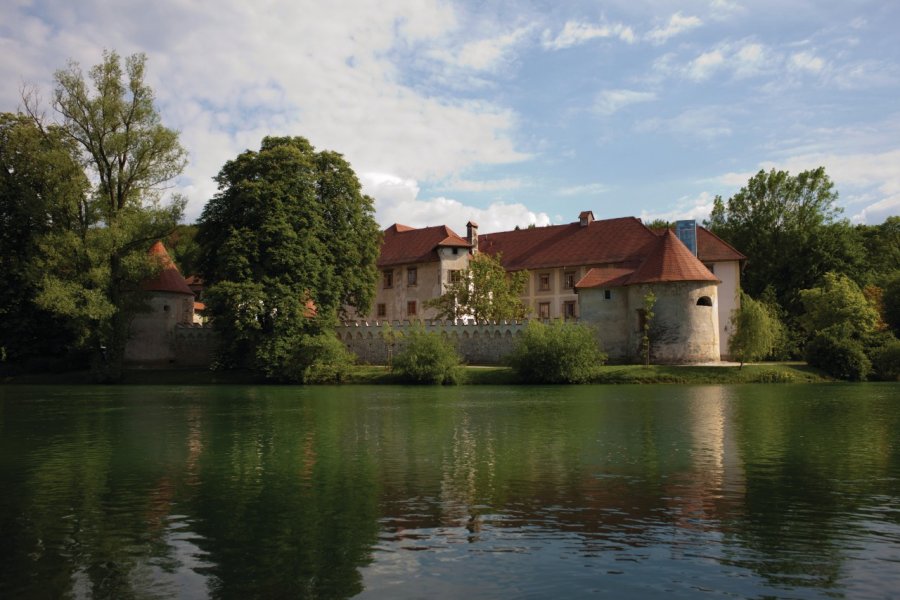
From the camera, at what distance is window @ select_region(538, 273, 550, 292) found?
57062 millimetres

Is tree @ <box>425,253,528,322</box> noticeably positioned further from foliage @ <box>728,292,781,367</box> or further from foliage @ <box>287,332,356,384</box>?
foliage @ <box>728,292,781,367</box>

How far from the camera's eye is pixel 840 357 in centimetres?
4219

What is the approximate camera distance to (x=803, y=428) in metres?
19.2

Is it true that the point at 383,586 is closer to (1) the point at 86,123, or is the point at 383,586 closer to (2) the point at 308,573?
(2) the point at 308,573

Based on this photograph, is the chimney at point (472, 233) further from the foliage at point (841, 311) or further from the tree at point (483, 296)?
the foliage at point (841, 311)

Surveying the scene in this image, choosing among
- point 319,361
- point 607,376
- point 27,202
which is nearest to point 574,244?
point 607,376

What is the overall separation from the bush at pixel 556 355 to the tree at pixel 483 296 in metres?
8.48

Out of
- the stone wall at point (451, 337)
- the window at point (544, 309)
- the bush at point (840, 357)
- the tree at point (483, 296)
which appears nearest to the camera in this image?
the bush at point (840, 357)

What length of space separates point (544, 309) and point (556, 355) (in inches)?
671

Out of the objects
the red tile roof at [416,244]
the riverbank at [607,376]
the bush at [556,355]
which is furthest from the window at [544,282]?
the bush at [556,355]

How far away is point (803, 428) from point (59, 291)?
34.8 meters

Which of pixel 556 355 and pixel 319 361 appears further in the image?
pixel 319 361

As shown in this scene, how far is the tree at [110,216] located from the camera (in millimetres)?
41031

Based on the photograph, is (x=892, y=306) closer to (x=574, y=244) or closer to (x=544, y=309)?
(x=574, y=244)
